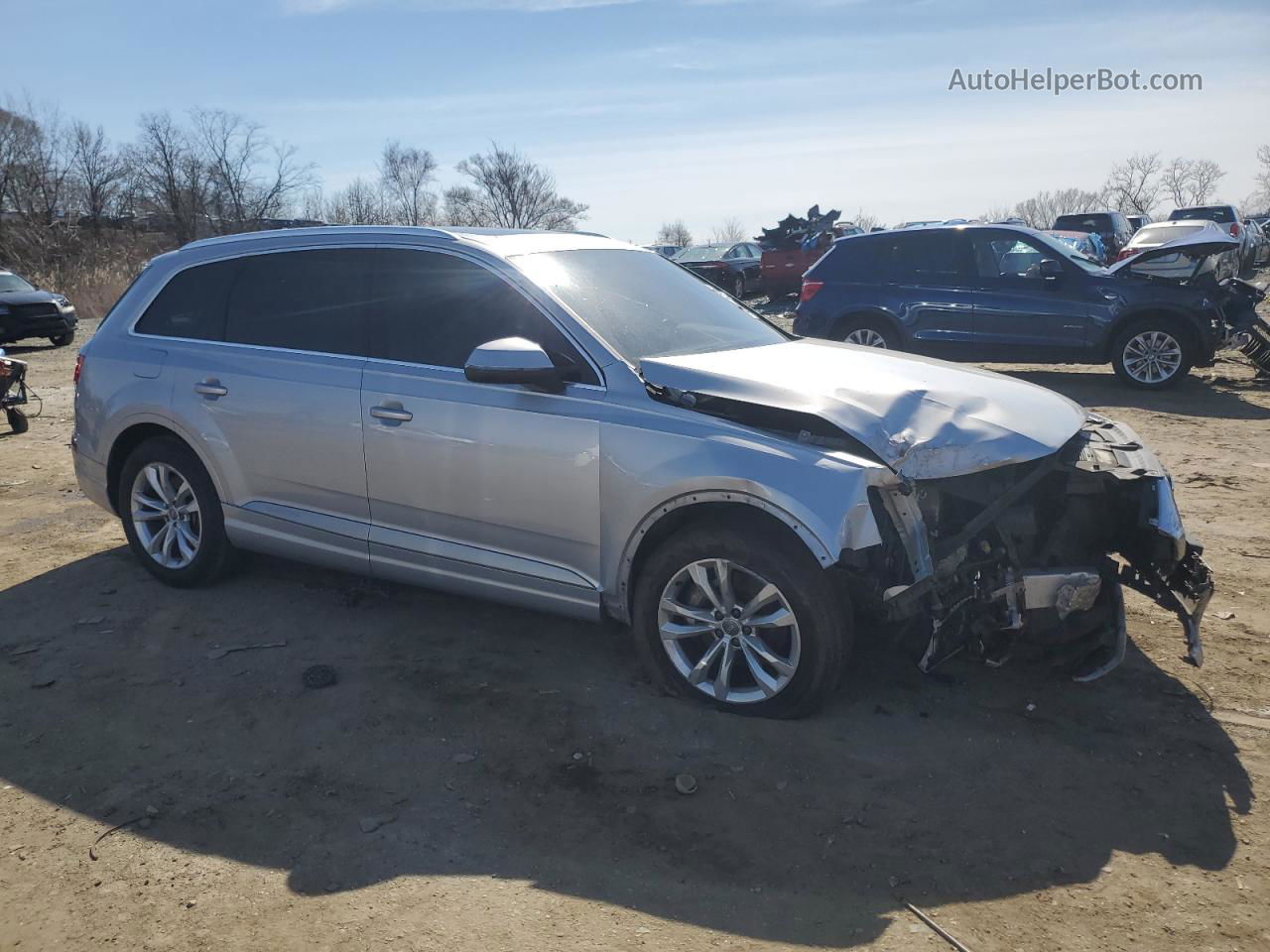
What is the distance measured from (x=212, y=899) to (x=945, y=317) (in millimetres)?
9992

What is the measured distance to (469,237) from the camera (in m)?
4.59

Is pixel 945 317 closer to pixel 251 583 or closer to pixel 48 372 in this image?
pixel 251 583

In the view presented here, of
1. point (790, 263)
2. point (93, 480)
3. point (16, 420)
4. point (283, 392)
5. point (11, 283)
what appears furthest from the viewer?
point (790, 263)

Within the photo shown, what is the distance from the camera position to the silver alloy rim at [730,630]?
12.2ft

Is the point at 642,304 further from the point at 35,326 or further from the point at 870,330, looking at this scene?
the point at 35,326

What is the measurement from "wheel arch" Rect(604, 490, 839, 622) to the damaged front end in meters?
0.27

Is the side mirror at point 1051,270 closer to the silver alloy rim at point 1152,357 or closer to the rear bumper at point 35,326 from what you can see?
the silver alloy rim at point 1152,357

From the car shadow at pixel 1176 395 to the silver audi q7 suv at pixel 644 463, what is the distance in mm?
5889

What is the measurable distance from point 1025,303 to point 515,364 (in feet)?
28.5

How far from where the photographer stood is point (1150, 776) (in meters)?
3.45

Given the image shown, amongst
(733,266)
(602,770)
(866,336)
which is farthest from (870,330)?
(733,266)

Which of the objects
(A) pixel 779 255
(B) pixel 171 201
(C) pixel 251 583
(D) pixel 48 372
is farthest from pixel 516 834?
(B) pixel 171 201

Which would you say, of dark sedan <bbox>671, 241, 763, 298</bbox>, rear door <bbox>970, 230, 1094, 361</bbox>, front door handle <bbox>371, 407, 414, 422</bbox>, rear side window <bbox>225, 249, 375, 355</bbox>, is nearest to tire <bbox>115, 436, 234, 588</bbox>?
rear side window <bbox>225, 249, 375, 355</bbox>

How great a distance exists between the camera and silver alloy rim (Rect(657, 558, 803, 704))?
146 inches
